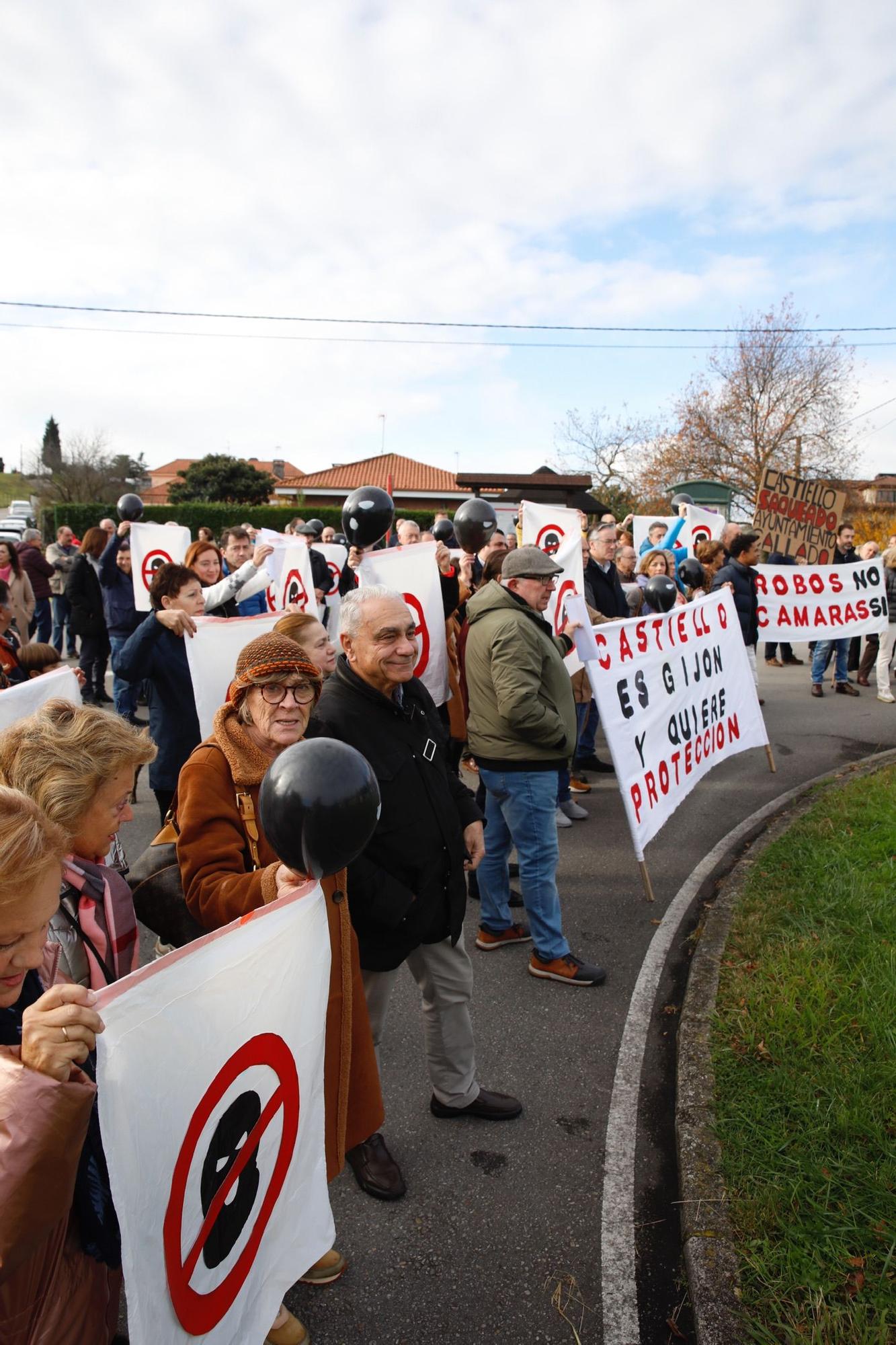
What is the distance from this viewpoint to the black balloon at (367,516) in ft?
16.7

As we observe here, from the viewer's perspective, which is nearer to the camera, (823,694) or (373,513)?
(373,513)

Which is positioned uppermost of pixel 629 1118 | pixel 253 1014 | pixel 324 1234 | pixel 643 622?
pixel 643 622

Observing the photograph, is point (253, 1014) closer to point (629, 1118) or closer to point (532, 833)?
point (629, 1118)

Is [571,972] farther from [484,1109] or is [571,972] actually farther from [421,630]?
[421,630]

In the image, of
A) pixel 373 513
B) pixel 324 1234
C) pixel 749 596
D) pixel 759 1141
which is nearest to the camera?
pixel 324 1234

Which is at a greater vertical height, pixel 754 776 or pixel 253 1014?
pixel 253 1014

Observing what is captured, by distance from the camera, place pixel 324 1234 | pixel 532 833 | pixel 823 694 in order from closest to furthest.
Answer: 1. pixel 324 1234
2. pixel 532 833
3. pixel 823 694

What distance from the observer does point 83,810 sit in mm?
1977

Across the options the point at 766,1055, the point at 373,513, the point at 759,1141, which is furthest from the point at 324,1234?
the point at 373,513

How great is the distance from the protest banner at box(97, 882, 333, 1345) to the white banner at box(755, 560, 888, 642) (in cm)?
858

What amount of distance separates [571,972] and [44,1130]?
2.98 meters

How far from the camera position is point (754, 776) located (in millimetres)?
7312

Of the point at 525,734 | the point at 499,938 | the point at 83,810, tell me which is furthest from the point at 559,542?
the point at 83,810

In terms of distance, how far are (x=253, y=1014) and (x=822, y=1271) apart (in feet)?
5.97
